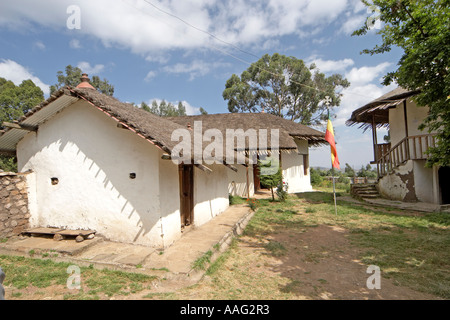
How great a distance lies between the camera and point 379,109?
12484 millimetres

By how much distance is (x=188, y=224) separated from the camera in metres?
7.63

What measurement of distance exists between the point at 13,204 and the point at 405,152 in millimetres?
16419

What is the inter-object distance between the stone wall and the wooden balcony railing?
15.6 meters

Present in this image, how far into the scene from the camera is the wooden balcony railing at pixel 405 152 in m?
11.1

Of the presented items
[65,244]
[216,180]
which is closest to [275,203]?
[216,180]

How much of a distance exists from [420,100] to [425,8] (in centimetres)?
201

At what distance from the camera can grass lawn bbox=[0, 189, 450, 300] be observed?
13.2 ft

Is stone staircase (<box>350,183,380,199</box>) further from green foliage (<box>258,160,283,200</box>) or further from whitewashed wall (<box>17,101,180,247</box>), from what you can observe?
whitewashed wall (<box>17,101,180,247</box>)

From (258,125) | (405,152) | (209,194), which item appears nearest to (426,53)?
(209,194)

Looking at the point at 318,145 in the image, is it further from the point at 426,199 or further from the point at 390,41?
the point at 390,41

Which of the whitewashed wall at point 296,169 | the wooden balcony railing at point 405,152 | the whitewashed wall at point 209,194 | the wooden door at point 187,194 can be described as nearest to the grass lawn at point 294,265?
the whitewashed wall at point 209,194

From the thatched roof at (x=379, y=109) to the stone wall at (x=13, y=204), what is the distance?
48.4 feet

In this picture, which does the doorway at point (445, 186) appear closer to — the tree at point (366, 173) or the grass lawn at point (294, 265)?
the grass lawn at point (294, 265)
